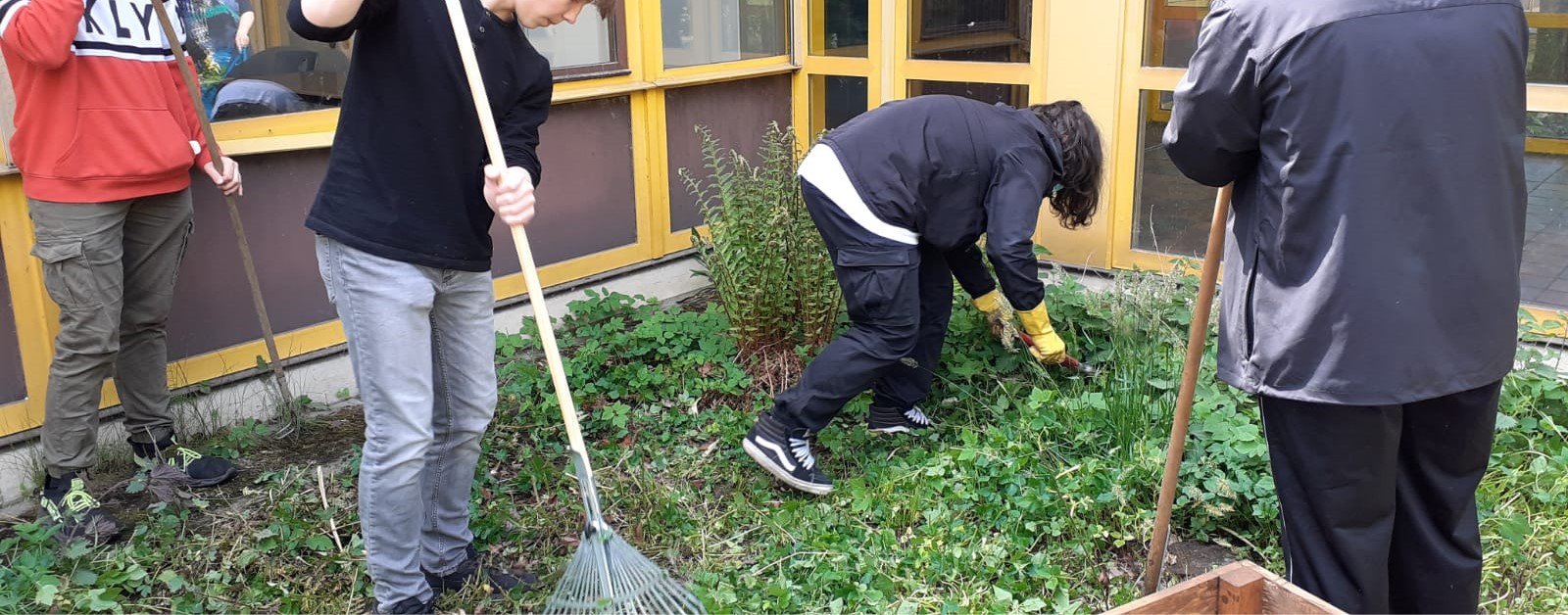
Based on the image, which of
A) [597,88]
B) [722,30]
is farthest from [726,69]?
[597,88]

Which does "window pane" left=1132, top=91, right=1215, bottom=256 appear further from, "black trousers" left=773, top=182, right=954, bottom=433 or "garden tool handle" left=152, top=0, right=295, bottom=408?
"garden tool handle" left=152, top=0, right=295, bottom=408

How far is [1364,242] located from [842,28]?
4.06 meters

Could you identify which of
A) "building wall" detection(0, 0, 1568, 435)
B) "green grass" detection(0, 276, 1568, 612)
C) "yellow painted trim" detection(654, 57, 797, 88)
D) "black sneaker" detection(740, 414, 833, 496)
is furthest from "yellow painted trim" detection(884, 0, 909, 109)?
"black sneaker" detection(740, 414, 833, 496)

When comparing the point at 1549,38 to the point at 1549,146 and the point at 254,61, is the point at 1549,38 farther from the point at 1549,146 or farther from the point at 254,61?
the point at 254,61

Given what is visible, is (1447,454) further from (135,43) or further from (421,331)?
(135,43)

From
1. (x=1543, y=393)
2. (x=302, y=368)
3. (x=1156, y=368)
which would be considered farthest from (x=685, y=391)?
(x=1543, y=393)

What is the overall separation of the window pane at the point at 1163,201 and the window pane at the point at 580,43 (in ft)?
7.68

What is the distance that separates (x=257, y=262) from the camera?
414 cm

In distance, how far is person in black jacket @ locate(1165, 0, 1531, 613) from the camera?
211 centimetres

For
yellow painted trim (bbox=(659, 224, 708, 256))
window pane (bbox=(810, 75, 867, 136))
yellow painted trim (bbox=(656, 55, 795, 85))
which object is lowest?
yellow painted trim (bbox=(659, 224, 708, 256))

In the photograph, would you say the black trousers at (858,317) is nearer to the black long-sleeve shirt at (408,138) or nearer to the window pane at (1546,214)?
the black long-sleeve shirt at (408,138)

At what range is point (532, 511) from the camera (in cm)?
359

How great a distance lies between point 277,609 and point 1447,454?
281 cm

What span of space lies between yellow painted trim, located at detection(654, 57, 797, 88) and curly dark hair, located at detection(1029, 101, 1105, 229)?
2099 mm
